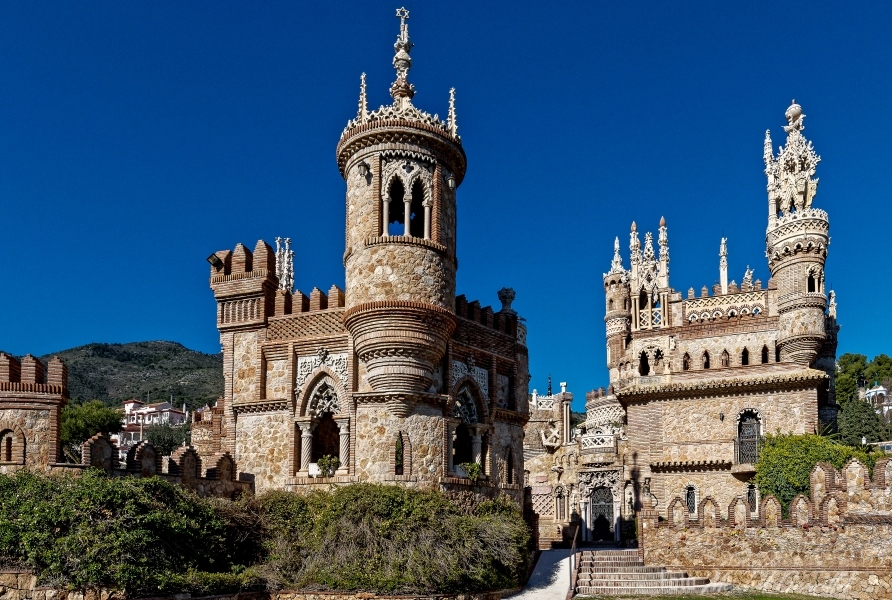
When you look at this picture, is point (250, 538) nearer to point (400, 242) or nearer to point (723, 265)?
point (400, 242)

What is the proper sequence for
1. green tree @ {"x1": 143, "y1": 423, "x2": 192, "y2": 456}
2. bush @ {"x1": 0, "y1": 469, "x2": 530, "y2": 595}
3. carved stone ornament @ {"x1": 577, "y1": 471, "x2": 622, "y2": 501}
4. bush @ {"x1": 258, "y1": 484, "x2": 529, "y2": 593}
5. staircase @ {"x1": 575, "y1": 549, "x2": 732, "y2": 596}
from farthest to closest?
green tree @ {"x1": 143, "y1": 423, "x2": 192, "y2": 456}
carved stone ornament @ {"x1": 577, "y1": 471, "x2": 622, "y2": 501}
staircase @ {"x1": 575, "y1": 549, "x2": 732, "y2": 596}
bush @ {"x1": 258, "y1": 484, "x2": 529, "y2": 593}
bush @ {"x1": 0, "y1": 469, "x2": 530, "y2": 595}

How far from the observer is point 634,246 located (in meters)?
47.8

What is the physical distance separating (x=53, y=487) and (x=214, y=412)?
850 cm

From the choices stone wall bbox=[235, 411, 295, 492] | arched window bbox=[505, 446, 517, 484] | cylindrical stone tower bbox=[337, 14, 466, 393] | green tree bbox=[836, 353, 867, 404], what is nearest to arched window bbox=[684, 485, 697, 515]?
arched window bbox=[505, 446, 517, 484]

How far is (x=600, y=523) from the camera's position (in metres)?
42.1

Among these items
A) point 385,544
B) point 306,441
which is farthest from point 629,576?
point 306,441

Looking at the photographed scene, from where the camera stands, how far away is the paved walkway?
74.5 feet

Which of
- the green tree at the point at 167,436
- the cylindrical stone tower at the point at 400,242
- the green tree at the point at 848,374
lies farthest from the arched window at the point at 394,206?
the green tree at the point at 848,374

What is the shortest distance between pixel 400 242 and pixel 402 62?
Answer: 5.67 metres

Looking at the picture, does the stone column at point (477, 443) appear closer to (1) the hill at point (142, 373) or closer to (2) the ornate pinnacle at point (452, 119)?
(2) the ornate pinnacle at point (452, 119)

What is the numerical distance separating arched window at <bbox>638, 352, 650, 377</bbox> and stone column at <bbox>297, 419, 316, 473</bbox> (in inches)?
884

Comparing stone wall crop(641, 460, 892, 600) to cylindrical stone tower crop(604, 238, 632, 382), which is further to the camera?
cylindrical stone tower crop(604, 238, 632, 382)

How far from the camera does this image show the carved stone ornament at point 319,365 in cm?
2364

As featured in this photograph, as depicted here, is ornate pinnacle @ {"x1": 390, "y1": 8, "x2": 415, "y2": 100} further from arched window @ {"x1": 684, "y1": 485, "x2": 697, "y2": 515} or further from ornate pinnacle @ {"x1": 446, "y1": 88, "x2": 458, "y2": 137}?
arched window @ {"x1": 684, "y1": 485, "x2": 697, "y2": 515}
